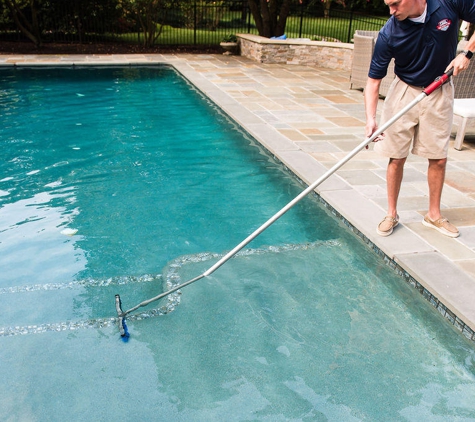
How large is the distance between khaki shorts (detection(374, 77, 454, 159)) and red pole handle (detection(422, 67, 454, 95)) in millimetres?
181

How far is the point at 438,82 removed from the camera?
302 cm

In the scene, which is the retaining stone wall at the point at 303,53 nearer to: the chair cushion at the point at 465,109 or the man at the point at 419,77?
the chair cushion at the point at 465,109

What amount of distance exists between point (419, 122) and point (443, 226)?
2.60 feet

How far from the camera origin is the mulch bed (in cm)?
1258

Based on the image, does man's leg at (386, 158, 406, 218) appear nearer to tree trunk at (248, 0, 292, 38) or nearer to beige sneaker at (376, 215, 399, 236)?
beige sneaker at (376, 215, 399, 236)

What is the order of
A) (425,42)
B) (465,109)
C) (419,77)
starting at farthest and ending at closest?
(465,109), (419,77), (425,42)

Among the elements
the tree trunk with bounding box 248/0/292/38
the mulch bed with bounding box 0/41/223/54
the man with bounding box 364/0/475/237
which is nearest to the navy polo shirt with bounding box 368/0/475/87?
the man with bounding box 364/0/475/237

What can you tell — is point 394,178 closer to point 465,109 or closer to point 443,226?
point 443,226

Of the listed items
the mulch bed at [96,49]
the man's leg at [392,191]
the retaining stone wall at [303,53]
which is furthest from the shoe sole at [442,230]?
the mulch bed at [96,49]

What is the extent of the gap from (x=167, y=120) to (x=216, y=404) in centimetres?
533

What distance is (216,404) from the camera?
97.9 inches

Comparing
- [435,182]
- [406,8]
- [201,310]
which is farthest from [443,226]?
[201,310]

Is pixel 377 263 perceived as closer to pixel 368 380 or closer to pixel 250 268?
pixel 250 268

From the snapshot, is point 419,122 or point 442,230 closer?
point 419,122
